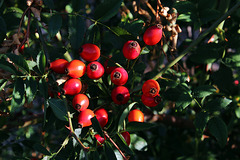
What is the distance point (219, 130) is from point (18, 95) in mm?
869

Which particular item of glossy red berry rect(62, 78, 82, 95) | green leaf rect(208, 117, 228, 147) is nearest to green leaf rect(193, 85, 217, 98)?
green leaf rect(208, 117, 228, 147)

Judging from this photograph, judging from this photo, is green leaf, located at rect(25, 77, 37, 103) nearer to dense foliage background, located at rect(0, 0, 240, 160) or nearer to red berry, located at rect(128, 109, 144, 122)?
dense foliage background, located at rect(0, 0, 240, 160)

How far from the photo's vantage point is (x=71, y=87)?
3.24ft

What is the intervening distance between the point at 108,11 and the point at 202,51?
0.60 metres

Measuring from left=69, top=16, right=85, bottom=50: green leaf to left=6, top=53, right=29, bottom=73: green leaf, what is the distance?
0.20 meters

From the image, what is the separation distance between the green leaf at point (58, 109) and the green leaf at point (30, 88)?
0.07 m

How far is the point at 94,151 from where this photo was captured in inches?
36.9

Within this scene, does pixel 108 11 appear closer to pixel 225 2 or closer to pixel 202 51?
pixel 202 51

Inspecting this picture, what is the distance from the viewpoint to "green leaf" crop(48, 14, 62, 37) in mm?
983

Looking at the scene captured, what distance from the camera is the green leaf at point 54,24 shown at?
983 mm

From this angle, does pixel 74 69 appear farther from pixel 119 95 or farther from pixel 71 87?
pixel 119 95

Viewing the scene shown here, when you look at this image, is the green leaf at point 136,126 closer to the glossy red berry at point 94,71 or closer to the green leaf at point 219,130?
the glossy red berry at point 94,71

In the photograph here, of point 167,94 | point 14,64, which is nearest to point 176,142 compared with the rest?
point 167,94

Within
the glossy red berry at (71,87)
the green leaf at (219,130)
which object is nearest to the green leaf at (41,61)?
the glossy red berry at (71,87)
